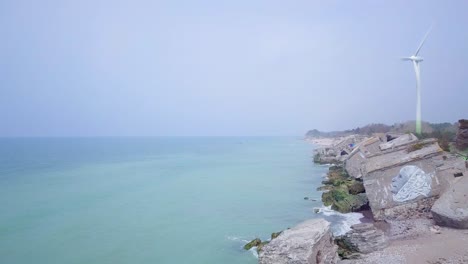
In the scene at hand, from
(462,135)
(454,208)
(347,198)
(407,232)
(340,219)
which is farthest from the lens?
(462,135)

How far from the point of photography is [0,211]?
29078 millimetres

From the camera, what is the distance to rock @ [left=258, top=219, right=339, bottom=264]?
12324mm

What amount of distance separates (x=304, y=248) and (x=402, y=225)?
6931 millimetres

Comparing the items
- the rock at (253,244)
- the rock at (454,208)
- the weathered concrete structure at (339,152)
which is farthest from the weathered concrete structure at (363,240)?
the weathered concrete structure at (339,152)

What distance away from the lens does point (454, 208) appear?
49.7 feet

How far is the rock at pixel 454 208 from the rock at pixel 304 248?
5295 millimetres

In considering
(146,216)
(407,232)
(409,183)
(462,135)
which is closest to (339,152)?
(462,135)

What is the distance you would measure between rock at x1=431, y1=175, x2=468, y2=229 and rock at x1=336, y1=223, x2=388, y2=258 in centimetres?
295

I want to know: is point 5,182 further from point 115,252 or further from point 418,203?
point 418,203

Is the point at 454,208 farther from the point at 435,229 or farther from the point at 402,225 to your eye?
the point at 402,225

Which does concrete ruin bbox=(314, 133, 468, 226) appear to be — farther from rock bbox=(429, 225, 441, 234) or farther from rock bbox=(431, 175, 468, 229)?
rock bbox=(429, 225, 441, 234)

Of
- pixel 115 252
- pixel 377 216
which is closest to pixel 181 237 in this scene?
pixel 115 252

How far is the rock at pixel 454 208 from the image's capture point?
580 inches

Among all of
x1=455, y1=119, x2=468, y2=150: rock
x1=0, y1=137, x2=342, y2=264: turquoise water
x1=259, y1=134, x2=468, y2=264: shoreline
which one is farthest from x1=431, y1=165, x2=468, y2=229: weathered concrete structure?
x1=455, y1=119, x2=468, y2=150: rock
